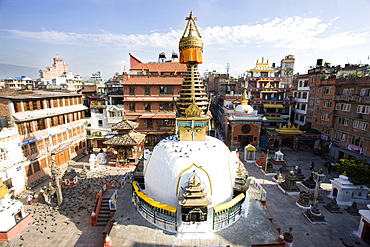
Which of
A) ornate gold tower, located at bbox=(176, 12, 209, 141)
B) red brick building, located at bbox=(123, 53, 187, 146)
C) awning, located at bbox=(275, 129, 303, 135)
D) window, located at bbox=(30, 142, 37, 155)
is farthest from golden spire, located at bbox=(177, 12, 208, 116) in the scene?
awning, located at bbox=(275, 129, 303, 135)

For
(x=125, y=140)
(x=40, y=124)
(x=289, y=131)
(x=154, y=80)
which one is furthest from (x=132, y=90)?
(x=289, y=131)

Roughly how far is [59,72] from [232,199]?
3710 inches

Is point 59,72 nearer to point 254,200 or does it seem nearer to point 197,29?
point 197,29

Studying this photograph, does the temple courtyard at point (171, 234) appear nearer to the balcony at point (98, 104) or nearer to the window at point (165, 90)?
the balcony at point (98, 104)

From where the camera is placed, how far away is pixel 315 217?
14.5m

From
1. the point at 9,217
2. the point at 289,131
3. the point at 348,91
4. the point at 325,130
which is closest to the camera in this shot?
the point at 9,217

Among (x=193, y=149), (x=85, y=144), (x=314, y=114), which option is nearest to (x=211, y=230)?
(x=193, y=149)

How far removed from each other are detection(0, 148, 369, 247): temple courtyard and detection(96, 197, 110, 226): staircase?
0.37 m

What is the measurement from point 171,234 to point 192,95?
9479 mm

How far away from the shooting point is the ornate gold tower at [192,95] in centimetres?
1427

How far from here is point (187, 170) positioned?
12.4m

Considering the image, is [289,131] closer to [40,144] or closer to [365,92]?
[365,92]

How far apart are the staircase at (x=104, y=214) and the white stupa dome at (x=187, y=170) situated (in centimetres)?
413

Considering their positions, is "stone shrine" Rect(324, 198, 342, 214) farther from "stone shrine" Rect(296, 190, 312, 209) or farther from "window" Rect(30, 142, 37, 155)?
"window" Rect(30, 142, 37, 155)
